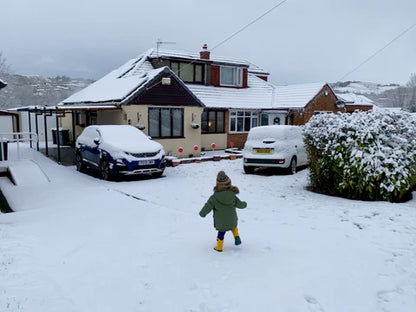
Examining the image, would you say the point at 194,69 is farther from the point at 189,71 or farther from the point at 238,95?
the point at 238,95

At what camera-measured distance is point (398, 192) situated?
26.7ft

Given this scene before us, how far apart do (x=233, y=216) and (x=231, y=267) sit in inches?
32.7

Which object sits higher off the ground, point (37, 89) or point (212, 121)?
point (37, 89)

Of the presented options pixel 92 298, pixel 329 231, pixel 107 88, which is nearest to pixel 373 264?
pixel 329 231

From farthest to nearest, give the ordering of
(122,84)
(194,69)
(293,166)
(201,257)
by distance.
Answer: (194,69), (122,84), (293,166), (201,257)

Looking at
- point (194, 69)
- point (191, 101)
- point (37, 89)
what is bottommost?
point (191, 101)

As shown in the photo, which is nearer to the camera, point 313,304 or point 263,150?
point 313,304

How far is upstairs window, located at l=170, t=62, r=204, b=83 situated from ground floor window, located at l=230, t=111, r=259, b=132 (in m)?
3.19

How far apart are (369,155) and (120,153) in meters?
7.56

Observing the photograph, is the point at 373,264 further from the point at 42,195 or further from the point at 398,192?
the point at 42,195

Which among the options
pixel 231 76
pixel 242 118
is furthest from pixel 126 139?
pixel 231 76

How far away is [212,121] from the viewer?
20.8 metres

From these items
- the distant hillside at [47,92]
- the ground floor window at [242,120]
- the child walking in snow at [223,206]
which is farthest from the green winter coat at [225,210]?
the distant hillside at [47,92]

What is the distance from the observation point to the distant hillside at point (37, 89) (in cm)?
7012
